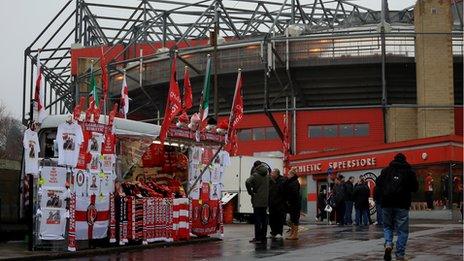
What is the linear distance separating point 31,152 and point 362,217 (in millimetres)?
12873

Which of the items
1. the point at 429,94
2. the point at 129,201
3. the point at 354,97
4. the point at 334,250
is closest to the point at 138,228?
the point at 129,201

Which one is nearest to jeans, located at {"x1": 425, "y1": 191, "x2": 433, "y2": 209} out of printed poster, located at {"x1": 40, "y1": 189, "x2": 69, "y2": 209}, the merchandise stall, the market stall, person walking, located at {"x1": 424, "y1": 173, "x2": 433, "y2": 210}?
person walking, located at {"x1": 424, "y1": 173, "x2": 433, "y2": 210}

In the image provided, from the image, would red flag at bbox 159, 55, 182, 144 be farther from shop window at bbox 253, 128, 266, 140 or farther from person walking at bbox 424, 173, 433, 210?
shop window at bbox 253, 128, 266, 140

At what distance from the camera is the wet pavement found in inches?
490

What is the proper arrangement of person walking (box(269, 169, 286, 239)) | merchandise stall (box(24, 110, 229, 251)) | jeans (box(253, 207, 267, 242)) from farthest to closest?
person walking (box(269, 169, 286, 239))
jeans (box(253, 207, 267, 242))
merchandise stall (box(24, 110, 229, 251))

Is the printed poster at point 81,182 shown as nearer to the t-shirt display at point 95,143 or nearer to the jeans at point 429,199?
the t-shirt display at point 95,143

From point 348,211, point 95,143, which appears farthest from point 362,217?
point 95,143

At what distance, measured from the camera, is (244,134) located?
160 ft

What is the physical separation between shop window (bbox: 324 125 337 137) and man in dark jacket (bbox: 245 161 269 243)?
29851 mm

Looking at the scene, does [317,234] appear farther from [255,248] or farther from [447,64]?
[447,64]

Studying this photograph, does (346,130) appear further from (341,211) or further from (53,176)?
(53,176)

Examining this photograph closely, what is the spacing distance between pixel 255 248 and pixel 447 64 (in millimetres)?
31055

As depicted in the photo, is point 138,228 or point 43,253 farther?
point 138,228

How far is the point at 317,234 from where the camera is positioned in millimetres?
18531
